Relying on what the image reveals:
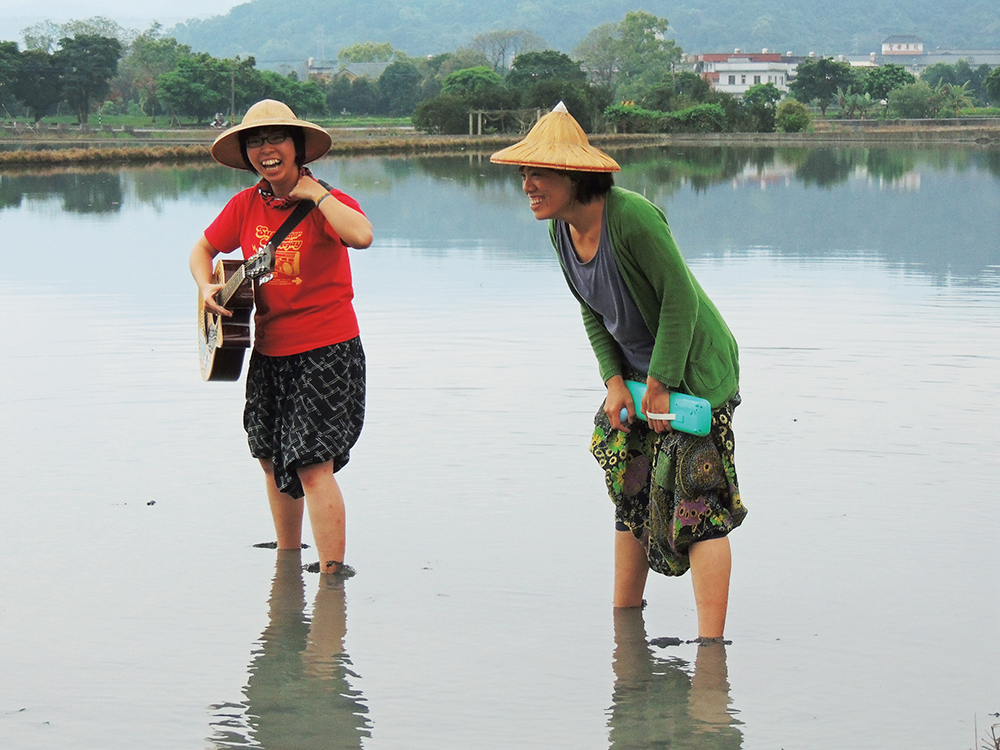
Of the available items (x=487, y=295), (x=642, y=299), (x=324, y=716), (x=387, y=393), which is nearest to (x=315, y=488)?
(x=324, y=716)

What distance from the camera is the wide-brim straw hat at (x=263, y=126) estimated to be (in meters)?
4.06

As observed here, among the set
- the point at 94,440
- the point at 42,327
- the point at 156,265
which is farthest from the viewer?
the point at 156,265

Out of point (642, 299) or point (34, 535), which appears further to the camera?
point (34, 535)

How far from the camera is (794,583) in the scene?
4.26 meters

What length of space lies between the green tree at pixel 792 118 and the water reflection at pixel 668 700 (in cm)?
7874

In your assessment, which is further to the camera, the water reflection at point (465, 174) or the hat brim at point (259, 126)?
the water reflection at point (465, 174)

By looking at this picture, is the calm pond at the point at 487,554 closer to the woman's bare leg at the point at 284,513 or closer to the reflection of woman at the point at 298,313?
the woman's bare leg at the point at 284,513

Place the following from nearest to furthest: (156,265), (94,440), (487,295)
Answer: (94,440), (487,295), (156,265)

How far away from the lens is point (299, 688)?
11.4 ft

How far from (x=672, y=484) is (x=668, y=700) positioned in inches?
22.1

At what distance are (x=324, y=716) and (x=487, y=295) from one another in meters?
8.07

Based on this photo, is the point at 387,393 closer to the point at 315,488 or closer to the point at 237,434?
the point at 237,434

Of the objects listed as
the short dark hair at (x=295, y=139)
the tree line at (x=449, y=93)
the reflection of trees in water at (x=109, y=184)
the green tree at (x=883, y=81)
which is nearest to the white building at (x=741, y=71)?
the tree line at (x=449, y=93)

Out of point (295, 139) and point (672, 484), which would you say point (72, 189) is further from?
point (672, 484)
